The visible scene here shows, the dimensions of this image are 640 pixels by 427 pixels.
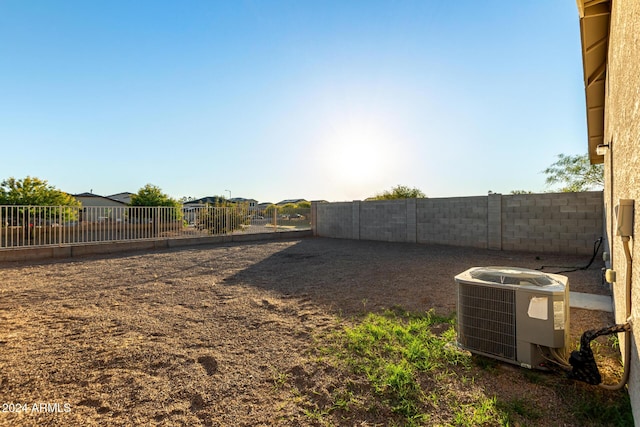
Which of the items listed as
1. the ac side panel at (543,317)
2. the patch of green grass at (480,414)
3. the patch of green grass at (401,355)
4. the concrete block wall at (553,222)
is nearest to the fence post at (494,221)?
the concrete block wall at (553,222)

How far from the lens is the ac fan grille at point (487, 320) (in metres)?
2.29

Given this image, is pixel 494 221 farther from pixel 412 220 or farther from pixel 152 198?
pixel 152 198

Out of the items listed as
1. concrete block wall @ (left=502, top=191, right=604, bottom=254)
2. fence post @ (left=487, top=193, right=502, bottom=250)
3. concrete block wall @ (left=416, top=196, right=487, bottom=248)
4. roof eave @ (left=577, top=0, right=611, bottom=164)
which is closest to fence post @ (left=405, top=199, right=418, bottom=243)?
concrete block wall @ (left=416, top=196, right=487, bottom=248)

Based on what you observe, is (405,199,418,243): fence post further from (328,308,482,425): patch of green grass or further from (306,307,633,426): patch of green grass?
(306,307,633,426): patch of green grass

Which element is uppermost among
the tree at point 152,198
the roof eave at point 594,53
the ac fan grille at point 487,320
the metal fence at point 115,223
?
the roof eave at point 594,53

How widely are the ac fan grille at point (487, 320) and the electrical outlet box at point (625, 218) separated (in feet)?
2.60

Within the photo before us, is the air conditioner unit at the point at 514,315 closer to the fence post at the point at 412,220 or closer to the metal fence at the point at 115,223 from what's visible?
the fence post at the point at 412,220

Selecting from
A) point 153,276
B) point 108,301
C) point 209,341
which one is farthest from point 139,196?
point 209,341

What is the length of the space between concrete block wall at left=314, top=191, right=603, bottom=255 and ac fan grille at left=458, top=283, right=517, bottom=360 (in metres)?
7.88

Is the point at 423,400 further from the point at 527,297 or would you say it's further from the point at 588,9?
the point at 588,9

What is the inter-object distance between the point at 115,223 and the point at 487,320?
10902 mm

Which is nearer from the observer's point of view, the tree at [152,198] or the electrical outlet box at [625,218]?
the electrical outlet box at [625,218]

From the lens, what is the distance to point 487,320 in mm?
2406

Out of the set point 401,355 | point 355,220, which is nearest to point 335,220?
point 355,220
